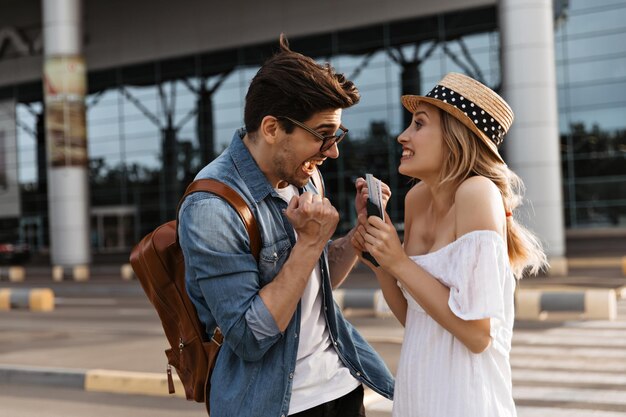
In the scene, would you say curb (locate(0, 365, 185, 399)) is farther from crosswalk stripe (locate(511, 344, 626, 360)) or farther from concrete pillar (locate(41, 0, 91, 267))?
concrete pillar (locate(41, 0, 91, 267))

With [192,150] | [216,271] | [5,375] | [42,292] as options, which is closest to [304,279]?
[216,271]

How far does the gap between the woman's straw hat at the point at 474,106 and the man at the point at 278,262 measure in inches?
11.3

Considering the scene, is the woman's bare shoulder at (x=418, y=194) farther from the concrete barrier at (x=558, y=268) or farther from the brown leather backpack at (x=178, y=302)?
the concrete barrier at (x=558, y=268)

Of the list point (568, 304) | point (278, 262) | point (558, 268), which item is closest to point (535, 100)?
point (558, 268)

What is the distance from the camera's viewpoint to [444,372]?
225 centimetres

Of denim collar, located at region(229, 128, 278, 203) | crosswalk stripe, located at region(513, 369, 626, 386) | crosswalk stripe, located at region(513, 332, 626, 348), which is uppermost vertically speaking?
denim collar, located at region(229, 128, 278, 203)

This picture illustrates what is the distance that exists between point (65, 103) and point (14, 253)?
569 inches

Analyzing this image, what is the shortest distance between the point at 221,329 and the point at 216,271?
0.18 m

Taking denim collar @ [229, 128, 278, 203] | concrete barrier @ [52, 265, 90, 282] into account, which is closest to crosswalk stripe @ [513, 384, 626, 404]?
denim collar @ [229, 128, 278, 203]

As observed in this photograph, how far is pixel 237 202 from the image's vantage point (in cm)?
221

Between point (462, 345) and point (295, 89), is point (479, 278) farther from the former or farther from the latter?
point (295, 89)

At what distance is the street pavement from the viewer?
634cm

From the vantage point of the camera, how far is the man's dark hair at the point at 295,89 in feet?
7.25

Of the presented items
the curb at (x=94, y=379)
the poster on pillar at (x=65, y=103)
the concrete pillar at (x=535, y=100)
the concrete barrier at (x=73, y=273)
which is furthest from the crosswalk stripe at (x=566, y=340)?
the poster on pillar at (x=65, y=103)
